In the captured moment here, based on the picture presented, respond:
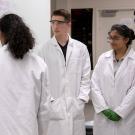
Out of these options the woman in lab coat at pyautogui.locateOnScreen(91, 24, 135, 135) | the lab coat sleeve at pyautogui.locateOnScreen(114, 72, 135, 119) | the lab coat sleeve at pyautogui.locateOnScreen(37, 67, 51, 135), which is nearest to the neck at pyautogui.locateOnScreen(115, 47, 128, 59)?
the woman in lab coat at pyautogui.locateOnScreen(91, 24, 135, 135)

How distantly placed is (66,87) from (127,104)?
53cm

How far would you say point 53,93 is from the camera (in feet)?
9.09

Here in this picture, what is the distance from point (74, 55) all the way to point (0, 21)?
1041 mm

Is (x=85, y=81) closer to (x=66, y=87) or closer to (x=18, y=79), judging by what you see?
(x=66, y=87)

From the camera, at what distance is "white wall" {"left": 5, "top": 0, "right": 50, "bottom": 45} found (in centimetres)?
301

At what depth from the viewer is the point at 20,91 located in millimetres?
1896

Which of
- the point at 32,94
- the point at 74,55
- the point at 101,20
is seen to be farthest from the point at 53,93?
the point at 101,20

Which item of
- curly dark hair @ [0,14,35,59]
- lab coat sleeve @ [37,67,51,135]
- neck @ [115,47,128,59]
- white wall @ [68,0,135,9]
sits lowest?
lab coat sleeve @ [37,67,51,135]

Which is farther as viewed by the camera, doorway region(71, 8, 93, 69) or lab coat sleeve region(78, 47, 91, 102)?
doorway region(71, 8, 93, 69)

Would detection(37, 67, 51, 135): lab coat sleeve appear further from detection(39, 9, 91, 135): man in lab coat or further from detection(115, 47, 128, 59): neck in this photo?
detection(115, 47, 128, 59): neck

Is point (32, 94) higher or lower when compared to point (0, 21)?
lower

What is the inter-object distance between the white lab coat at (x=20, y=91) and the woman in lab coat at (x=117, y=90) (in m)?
0.88

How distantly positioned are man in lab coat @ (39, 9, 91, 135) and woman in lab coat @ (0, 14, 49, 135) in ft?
2.63

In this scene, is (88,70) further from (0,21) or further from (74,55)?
(0,21)
